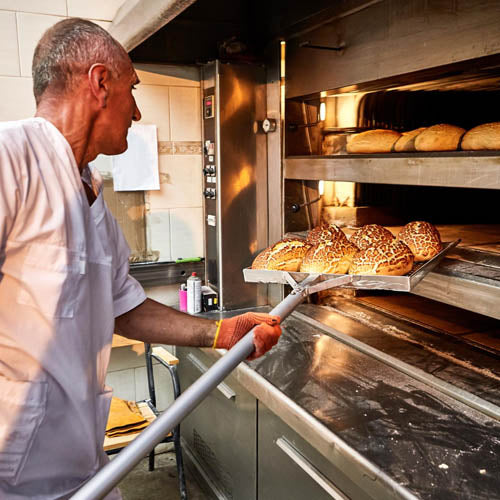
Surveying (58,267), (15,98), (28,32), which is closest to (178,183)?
(15,98)

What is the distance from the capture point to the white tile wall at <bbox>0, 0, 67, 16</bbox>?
2410 millimetres

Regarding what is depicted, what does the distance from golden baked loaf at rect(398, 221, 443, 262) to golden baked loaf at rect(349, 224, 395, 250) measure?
0.05m

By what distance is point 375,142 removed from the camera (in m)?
1.92

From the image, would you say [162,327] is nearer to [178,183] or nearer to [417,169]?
[417,169]

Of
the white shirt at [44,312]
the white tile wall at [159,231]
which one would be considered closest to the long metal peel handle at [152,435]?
the white shirt at [44,312]

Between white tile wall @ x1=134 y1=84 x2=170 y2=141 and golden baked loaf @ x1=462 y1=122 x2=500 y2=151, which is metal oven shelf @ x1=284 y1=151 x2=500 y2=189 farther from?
white tile wall @ x1=134 y1=84 x2=170 y2=141

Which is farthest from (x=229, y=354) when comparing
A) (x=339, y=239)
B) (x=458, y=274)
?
(x=458, y=274)

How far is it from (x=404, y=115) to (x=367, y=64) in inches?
21.7

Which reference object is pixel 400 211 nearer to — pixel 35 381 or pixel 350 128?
pixel 350 128

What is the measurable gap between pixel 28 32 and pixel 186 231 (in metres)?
1.23

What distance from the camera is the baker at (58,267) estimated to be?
99cm

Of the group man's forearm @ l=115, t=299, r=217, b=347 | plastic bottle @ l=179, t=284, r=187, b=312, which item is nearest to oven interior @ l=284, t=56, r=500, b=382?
plastic bottle @ l=179, t=284, r=187, b=312

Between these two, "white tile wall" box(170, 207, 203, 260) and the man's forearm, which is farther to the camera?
"white tile wall" box(170, 207, 203, 260)

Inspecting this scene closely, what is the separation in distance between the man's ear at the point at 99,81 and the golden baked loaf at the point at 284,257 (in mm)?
716
